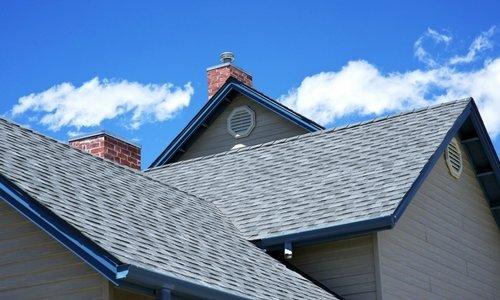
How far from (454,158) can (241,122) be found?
743cm

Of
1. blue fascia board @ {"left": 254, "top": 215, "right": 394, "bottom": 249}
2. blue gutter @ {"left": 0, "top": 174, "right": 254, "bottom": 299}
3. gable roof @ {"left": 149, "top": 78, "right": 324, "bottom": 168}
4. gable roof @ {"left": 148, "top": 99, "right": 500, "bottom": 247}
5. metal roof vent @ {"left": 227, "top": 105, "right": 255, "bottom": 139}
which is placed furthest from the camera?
metal roof vent @ {"left": 227, "top": 105, "right": 255, "bottom": 139}

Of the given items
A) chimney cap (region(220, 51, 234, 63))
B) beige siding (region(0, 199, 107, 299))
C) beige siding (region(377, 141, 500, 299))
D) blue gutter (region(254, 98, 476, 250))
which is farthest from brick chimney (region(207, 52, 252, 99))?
beige siding (region(0, 199, 107, 299))

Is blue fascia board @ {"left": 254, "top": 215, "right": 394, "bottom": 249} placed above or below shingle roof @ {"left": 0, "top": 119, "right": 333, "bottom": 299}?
above

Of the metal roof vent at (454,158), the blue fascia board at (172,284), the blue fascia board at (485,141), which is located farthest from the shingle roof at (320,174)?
the blue fascia board at (172,284)

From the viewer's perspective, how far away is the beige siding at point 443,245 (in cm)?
1684

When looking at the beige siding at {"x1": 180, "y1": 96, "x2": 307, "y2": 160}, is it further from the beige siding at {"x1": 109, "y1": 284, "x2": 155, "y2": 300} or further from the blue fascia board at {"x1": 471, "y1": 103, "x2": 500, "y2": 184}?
the beige siding at {"x1": 109, "y1": 284, "x2": 155, "y2": 300}

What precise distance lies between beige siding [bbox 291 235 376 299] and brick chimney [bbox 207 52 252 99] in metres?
10.4

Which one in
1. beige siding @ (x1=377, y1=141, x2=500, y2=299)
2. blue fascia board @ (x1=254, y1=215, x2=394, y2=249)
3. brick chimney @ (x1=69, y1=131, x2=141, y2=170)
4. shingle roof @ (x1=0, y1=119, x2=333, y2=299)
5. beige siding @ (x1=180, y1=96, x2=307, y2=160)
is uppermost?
beige siding @ (x1=180, y1=96, x2=307, y2=160)

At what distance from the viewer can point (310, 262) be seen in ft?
55.6

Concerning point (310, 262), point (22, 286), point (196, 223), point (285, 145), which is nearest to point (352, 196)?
point (310, 262)

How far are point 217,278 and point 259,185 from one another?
6611 mm

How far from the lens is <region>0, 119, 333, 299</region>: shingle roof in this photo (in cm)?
1259

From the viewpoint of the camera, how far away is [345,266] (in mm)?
16500

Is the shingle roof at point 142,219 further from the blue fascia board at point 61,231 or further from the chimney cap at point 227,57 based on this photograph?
the chimney cap at point 227,57
